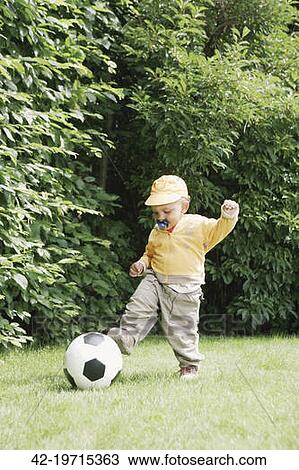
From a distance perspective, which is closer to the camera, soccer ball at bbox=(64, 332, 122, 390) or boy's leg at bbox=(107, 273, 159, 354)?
soccer ball at bbox=(64, 332, 122, 390)

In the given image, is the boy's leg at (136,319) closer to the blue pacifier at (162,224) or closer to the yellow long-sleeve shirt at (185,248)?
the yellow long-sleeve shirt at (185,248)

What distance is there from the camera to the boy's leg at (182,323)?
397 centimetres

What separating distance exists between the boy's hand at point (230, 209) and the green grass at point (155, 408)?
A: 98 centimetres

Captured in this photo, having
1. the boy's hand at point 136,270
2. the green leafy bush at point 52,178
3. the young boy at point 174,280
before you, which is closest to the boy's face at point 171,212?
the young boy at point 174,280

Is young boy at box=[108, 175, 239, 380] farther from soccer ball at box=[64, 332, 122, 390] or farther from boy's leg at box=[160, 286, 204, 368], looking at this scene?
soccer ball at box=[64, 332, 122, 390]

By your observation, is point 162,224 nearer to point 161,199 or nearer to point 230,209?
point 161,199

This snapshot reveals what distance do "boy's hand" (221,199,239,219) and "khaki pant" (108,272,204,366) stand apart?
0.57 metres

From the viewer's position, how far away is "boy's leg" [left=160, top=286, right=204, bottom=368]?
156 inches

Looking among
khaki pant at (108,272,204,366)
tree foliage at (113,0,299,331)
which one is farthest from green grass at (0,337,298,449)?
tree foliage at (113,0,299,331)

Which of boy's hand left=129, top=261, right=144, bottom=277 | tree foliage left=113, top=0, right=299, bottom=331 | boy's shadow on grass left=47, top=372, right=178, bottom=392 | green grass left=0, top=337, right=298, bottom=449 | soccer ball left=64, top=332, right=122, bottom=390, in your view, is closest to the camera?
green grass left=0, top=337, right=298, bottom=449

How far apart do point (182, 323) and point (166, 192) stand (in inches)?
33.0
